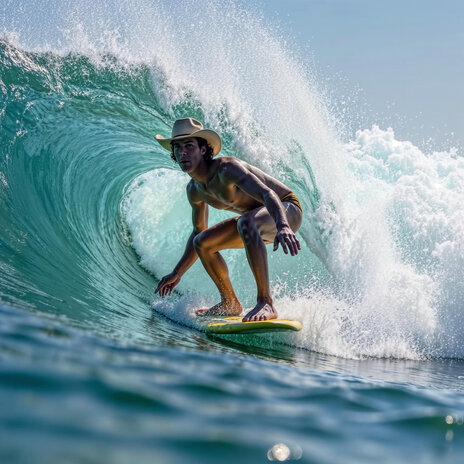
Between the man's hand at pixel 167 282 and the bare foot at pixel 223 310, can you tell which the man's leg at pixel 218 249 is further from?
the man's hand at pixel 167 282

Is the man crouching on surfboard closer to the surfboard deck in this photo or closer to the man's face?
the man's face

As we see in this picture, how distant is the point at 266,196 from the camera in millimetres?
4699

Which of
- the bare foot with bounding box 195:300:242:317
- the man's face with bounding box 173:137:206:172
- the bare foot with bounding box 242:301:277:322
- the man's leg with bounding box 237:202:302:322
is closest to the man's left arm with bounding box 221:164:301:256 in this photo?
the man's leg with bounding box 237:202:302:322

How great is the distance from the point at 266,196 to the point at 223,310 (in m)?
1.24

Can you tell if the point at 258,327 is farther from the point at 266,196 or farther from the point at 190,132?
the point at 190,132

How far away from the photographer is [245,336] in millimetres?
4531

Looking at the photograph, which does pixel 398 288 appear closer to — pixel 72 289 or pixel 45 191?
pixel 72 289

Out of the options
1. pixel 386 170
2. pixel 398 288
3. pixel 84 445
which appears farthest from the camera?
pixel 386 170

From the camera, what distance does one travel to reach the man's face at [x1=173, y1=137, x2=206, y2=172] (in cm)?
507

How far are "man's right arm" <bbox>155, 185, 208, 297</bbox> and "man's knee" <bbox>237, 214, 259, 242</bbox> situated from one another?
89 centimetres

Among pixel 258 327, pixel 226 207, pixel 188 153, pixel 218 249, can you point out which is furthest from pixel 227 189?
pixel 258 327

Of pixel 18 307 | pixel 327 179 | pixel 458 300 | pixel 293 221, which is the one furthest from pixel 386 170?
pixel 18 307

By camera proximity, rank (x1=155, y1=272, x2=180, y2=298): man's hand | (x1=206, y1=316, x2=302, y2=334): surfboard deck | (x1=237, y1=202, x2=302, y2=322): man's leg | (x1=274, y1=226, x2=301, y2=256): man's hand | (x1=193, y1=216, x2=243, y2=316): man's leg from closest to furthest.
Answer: (x1=274, y1=226, x2=301, y2=256): man's hand, (x1=206, y1=316, x2=302, y2=334): surfboard deck, (x1=237, y1=202, x2=302, y2=322): man's leg, (x1=193, y1=216, x2=243, y2=316): man's leg, (x1=155, y1=272, x2=180, y2=298): man's hand

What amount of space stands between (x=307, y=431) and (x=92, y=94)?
764 cm
